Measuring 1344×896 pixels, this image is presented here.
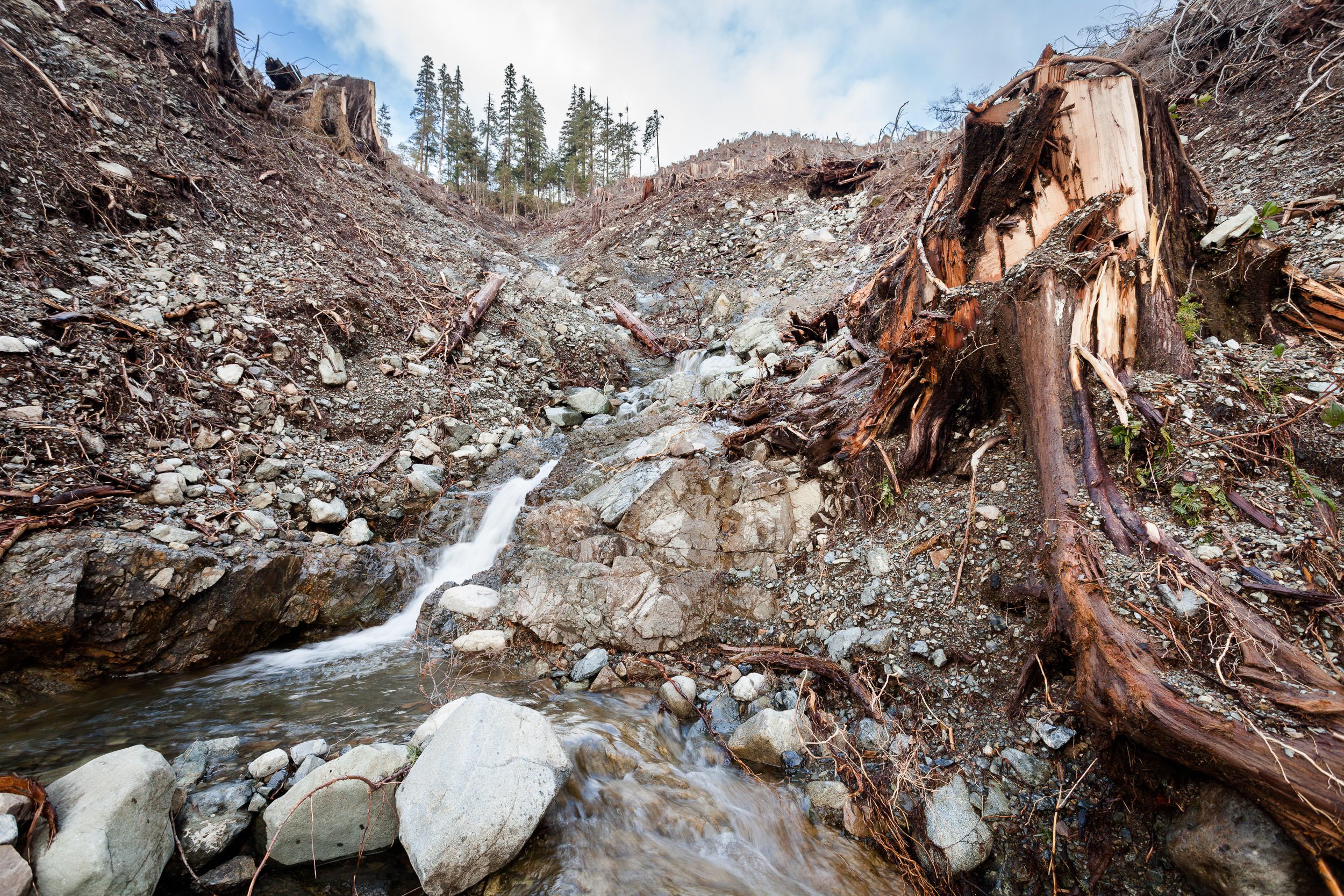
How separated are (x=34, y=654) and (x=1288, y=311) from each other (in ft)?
27.0

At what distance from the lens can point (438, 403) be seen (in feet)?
22.5

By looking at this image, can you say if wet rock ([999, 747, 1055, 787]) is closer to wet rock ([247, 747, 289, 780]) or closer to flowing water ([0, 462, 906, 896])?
flowing water ([0, 462, 906, 896])

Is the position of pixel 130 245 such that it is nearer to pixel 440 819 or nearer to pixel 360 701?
pixel 360 701

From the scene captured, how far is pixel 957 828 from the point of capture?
7.35 feet

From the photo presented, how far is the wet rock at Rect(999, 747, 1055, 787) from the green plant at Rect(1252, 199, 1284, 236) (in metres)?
3.81

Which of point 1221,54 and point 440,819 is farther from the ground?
point 1221,54

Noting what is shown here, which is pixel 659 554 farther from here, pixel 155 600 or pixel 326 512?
pixel 155 600

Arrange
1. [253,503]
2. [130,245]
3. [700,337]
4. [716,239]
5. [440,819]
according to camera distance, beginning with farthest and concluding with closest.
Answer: [716,239] → [700,337] → [130,245] → [253,503] → [440,819]

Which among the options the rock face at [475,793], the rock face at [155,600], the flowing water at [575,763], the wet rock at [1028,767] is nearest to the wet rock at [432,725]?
the rock face at [475,793]

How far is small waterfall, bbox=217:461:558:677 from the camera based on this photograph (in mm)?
3986

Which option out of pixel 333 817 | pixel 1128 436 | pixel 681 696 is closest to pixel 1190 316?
pixel 1128 436

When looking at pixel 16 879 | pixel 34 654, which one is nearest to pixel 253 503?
pixel 34 654

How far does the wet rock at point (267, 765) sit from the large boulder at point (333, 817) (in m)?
0.29

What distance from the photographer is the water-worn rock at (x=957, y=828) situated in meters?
2.18
